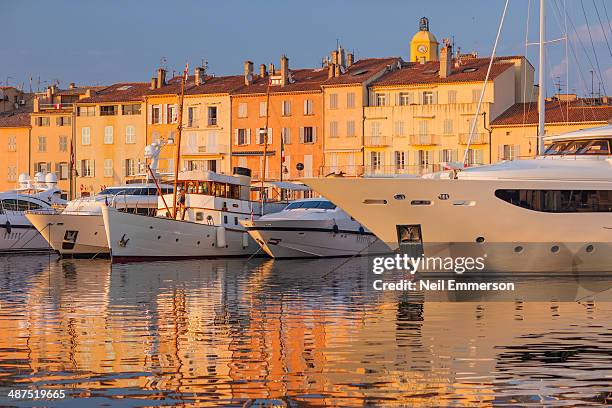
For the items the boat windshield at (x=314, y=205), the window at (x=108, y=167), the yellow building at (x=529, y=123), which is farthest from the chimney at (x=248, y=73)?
the boat windshield at (x=314, y=205)

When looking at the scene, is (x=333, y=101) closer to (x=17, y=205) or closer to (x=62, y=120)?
(x=62, y=120)

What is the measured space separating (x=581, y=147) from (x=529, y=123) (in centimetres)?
4865

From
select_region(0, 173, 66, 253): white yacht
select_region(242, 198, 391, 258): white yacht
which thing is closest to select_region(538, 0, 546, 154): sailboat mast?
select_region(242, 198, 391, 258): white yacht

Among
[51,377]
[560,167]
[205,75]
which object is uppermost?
[205,75]

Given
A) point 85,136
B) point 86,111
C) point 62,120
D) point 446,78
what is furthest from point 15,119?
point 446,78

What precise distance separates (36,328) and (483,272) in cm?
1654

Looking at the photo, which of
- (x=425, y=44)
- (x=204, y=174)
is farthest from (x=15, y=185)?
(x=204, y=174)

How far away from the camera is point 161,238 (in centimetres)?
5344

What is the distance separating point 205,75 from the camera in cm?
10219

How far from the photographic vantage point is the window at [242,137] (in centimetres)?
9512

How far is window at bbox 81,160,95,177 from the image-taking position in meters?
102

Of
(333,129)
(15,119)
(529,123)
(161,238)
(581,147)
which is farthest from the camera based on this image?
(15,119)

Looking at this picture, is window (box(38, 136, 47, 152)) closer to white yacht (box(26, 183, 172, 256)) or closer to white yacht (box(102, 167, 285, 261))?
white yacht (box(26, 183, 172, 256))

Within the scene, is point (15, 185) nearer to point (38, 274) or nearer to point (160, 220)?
point (160, 220)
